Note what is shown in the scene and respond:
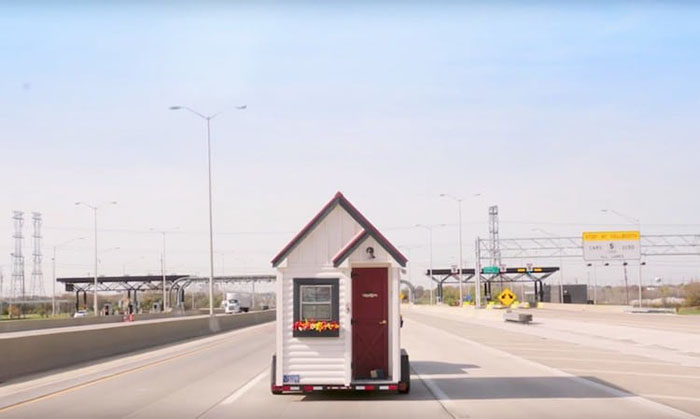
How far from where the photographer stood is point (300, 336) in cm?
1554

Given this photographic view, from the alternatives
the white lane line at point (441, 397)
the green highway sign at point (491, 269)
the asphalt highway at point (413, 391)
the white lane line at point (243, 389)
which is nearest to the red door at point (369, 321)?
the asphalt highway at point (413, 391)

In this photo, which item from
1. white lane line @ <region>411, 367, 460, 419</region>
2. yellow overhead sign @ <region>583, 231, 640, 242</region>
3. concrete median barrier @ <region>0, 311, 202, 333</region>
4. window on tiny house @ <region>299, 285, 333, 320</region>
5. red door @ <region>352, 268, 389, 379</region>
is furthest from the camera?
yellow overhead sign @ <region>583, 231, 640, 242</region>

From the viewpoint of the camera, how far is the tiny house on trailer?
1551cm

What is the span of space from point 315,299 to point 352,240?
1332mm

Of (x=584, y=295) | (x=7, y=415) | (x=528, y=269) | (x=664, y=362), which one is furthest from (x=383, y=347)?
(x=584, y=295)

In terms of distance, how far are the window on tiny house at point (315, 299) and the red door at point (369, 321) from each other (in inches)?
36.0

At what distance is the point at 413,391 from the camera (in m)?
17.0

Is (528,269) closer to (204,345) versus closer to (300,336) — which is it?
(204,345)

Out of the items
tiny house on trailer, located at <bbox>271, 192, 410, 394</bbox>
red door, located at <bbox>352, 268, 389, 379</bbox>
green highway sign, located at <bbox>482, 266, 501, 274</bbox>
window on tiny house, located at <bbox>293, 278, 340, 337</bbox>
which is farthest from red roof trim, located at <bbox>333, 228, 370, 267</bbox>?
green highway sign, located at <bbox>482, 266, 501, 274</bbox>

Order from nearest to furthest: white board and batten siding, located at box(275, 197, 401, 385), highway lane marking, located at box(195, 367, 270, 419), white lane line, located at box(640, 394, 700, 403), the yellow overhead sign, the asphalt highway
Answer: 1. the asphalt highway
2. highway lane marking, located at box(195, 367, 270, 419)
3. white lane line, located at box(640, 394, 700, 403)
4. white board and batten siding, located at box(275, 197, 401, 385)
5. the yellow overhead sign

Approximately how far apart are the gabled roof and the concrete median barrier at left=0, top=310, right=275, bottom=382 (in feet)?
29.9

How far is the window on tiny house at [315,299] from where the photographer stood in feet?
51.2

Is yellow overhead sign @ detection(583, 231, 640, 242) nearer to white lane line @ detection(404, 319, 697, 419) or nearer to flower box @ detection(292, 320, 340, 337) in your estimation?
white lane line @ detection(404, 319, 697, 419)

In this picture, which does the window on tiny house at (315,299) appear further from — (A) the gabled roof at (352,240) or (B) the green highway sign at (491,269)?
(B) the green highway sign at (491,269)
